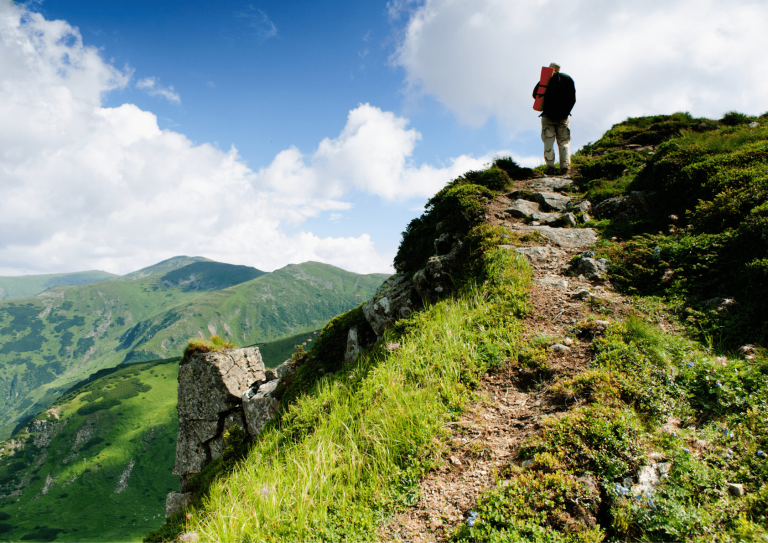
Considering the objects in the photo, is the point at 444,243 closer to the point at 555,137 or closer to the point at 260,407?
the point at 260,407

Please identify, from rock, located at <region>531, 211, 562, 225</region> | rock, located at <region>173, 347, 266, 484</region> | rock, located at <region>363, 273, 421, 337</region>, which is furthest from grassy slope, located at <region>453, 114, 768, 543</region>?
rock, located at <region>173, 347, 266, 484</region>

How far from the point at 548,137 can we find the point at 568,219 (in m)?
6.54

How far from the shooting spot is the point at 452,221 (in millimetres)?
11977

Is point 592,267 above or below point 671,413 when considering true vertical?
above

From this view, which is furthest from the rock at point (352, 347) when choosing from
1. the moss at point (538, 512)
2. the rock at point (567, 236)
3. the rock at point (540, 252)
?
the moss at point (538, 512)

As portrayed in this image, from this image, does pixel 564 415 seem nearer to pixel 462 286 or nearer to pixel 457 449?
pixel 457 449

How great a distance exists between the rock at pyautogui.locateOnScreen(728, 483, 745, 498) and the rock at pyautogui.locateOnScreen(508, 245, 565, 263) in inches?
251

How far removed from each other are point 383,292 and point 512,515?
9227 millimetres

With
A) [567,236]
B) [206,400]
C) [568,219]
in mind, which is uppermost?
[568,219]

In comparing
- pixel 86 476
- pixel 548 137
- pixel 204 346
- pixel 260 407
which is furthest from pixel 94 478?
pixel 548 137

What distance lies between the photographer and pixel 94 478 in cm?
17062

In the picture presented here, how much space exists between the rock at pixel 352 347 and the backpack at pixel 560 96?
42.0 ft

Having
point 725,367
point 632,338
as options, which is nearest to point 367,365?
point 632,338

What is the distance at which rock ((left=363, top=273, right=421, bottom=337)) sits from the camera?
10488mm
